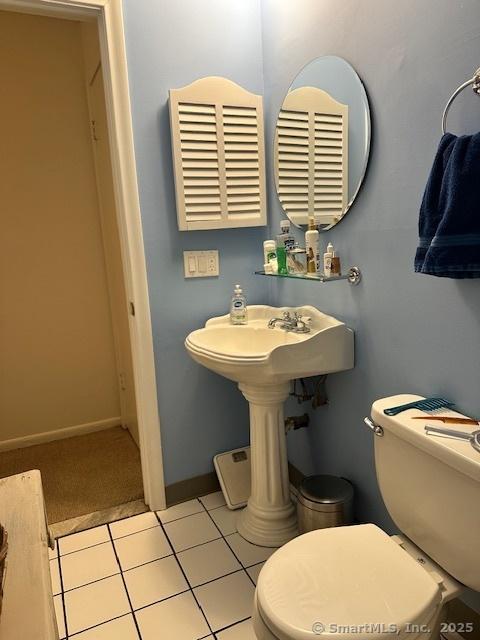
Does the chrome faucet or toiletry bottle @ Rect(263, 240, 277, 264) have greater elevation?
toiletry bottle @ Rect(263, 240, 277, 264)

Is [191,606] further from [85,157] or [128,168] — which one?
[85,157]

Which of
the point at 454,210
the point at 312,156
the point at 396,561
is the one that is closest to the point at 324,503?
the point at 396,561

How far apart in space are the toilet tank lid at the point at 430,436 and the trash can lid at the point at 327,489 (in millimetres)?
517

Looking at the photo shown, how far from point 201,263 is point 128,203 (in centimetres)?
38

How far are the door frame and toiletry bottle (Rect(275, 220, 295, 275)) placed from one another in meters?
0.55

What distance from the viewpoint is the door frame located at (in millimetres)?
1619

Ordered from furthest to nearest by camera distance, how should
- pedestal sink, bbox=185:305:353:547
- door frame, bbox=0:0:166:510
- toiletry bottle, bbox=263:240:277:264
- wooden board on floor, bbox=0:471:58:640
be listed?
1. toiletry bottle, bbox=263:240:277:264
2. door frame, bbox=0:0:166:510
3. pedestal sink, bbox=185:305:353:547
4. wooden board on floor, bbox=0:471:58:640

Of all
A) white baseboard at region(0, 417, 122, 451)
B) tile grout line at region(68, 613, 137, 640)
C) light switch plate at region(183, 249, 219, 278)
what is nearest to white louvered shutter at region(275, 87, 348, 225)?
light switch plate at region(183, 249, 219, 278)

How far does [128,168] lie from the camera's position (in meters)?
1.74

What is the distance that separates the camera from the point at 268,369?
4.89 ft

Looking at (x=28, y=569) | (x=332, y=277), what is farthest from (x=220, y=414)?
(x=28, y=569)

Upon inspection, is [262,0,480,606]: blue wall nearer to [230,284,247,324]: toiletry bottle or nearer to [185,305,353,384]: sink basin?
[185,305,353,384]: sink basin

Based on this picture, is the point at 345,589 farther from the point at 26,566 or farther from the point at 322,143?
the point at 322,143

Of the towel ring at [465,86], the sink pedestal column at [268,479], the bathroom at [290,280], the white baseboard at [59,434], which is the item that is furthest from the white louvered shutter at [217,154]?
the white baseboard at [59,434]
